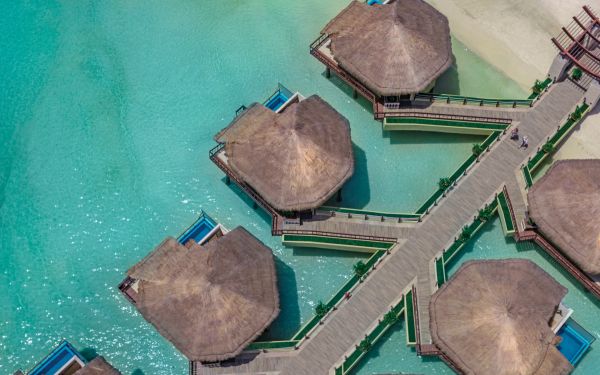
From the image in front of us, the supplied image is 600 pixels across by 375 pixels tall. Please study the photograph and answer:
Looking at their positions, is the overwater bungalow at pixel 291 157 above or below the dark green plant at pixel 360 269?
above

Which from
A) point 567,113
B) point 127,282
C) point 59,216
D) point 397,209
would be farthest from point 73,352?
point 567,113

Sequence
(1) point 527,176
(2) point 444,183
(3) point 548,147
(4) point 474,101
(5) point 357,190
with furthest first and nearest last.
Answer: (4) point 474,101 → (5) point 357,190 → (3) point 548,147 → (1) point 527,176 → (2) point 444,183

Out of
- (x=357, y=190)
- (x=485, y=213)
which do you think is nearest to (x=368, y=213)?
(x=357, y=190)

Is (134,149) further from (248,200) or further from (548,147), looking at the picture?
(548,147)

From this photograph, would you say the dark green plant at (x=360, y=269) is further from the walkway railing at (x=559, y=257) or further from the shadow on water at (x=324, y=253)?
the walkway railing at (x=559, y=257)

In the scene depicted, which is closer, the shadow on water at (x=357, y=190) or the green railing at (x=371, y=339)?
the green railing at (x=371, y=339)

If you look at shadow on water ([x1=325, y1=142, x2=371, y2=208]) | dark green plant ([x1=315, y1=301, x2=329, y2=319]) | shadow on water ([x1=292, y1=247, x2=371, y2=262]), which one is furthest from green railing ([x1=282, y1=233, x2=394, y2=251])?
dark green plant ([x1=315, y1=301, x2=329, y2=319])

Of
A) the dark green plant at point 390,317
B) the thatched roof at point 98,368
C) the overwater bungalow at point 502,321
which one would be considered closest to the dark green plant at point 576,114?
the overwater bungalow at point 502,321
